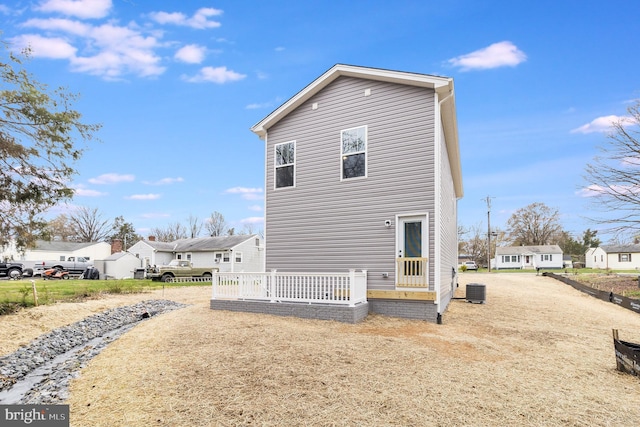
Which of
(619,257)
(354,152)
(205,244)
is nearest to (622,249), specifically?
(619,257)

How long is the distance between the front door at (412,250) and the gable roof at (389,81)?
3.22 meters

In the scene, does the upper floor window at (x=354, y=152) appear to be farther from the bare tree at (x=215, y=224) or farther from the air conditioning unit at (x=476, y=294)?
the bare tree at (x=215, y=224)

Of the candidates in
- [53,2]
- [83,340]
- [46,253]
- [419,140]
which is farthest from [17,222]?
[46,253]

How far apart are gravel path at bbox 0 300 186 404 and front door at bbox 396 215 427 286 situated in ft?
23.2

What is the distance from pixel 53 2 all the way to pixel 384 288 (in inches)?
453

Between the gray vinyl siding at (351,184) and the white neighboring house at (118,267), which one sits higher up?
the gray vinyl siding at (351,184)

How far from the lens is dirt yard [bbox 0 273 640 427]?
395 centimetres

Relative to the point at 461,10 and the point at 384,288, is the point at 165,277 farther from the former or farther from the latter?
the point at 461,10

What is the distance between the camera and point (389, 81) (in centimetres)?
981

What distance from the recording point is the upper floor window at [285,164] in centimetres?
1125

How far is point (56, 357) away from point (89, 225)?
5372 centimetres

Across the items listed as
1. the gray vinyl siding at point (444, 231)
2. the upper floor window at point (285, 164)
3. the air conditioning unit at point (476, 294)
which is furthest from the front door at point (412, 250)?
the air conditioning unit at point (476, 294)

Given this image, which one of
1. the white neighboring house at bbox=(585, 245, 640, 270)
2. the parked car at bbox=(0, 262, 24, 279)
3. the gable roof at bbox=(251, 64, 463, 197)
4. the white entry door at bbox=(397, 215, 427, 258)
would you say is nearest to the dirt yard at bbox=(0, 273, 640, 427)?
the white entry door at bbox=(397, 215, 427, 258)

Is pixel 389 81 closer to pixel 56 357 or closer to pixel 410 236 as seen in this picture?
pixel 410 236
